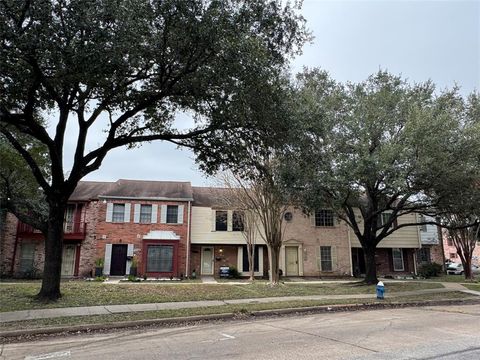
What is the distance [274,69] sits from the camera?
34.8 feet

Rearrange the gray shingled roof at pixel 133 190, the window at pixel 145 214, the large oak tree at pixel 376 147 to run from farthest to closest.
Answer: the gray shingled roof at pixel 133 190 → the window at pixel 145 214 → the large oak tree at pixel 376 147

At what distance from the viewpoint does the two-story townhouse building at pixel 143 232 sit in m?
25.7

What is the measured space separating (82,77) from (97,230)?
61.3 feet

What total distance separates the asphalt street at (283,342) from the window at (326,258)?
1815 centimetres

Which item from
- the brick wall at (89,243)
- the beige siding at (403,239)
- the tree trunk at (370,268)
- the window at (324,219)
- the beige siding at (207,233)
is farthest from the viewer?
the beige siding at (403,239)

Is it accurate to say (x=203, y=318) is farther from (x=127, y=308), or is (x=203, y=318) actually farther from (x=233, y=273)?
(x=233, y=273)

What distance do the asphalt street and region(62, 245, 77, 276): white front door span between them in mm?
19342

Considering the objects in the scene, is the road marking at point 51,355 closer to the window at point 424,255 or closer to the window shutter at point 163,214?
the window shutter at point 163,214

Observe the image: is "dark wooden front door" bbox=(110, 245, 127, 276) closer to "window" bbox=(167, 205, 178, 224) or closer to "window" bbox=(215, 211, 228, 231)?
"window" bbox=(167, 205, 178, 224)

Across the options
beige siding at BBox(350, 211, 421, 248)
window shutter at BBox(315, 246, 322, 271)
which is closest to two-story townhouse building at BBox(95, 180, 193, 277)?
window shutter at BBox(315, 246, 322, 271)

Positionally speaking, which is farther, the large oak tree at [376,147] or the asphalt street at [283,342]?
the large oak tree at [376,147]

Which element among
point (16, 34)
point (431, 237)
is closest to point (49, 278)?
point (16, 34)

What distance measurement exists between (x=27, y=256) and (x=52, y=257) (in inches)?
652

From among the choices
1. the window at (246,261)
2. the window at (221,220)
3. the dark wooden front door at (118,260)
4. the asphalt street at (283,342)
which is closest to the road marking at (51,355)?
the asphalt street at (283,342)
